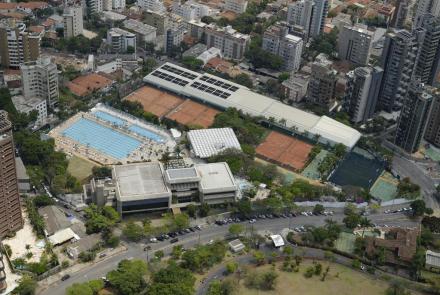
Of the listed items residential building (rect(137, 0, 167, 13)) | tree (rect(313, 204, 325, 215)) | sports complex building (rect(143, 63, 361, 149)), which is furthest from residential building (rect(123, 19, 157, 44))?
tree (rect(313, 204, 325, 215))

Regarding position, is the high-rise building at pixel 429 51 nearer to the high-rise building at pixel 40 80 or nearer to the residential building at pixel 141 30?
the residential building at pixel 141 30

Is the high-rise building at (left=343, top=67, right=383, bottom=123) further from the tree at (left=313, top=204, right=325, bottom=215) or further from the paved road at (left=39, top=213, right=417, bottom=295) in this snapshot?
the tree at (left=313, top=204, right=325, bottom=215)

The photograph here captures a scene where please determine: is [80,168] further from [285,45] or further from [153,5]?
[153,5]

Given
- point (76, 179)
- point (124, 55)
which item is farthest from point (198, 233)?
point (124, 55)

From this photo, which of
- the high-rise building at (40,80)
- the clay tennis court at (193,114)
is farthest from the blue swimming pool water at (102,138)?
the clay tennis court at (193,114)

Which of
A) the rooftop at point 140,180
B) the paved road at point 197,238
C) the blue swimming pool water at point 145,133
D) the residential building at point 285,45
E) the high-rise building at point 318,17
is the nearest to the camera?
the paved road at point 197,238

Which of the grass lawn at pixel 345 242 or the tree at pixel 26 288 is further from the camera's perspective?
the grass lawn at pixel 345 242

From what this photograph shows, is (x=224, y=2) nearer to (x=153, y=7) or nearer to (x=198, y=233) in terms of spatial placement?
(x=153, y=7)

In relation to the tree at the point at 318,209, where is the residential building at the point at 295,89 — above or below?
above
